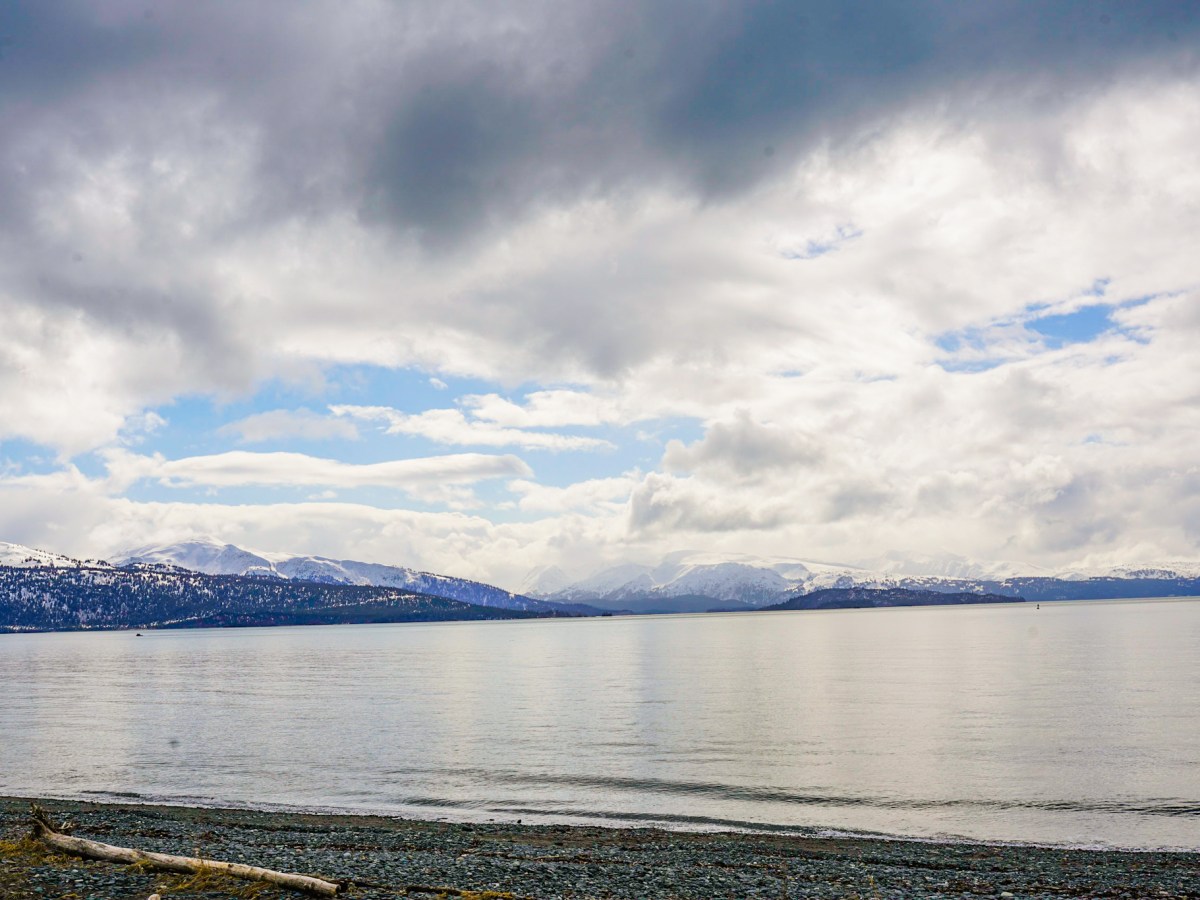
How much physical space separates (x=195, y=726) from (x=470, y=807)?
43.3m

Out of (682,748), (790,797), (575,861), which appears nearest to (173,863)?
(575,861)

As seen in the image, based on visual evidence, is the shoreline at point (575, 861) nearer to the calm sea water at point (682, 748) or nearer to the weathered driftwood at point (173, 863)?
the weathered driftwood at point (173, 863)

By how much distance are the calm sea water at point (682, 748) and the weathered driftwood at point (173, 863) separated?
68.2 feet

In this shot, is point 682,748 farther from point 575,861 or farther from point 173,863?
point 173,863

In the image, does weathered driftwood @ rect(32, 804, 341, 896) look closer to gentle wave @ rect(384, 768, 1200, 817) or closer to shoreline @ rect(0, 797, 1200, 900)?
shoreline @ rect(0, 797, 1200, 900)

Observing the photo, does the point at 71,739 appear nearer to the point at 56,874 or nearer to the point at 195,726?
the point at 195,726

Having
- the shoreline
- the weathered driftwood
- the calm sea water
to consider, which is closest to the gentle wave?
the calm sea water

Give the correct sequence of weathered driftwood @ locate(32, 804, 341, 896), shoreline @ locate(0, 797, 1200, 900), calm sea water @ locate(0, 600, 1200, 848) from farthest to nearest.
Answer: calm sea water @ locate(0, 600, 1200, 848) < shoreline @ locate(0, 797, 1200, 900) < weathered driftwood @ locate(32, 804, 341, 896)

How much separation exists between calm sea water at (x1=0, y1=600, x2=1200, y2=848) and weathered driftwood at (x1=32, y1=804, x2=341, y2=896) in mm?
20789

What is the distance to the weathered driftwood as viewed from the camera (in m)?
18.8

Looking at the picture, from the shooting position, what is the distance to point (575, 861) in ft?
91.3

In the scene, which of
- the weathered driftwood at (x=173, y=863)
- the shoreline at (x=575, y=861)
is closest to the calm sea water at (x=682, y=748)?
the shoreline at (x=575, y=861)

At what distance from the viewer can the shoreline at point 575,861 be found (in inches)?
845

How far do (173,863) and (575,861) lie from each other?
12641 mm
